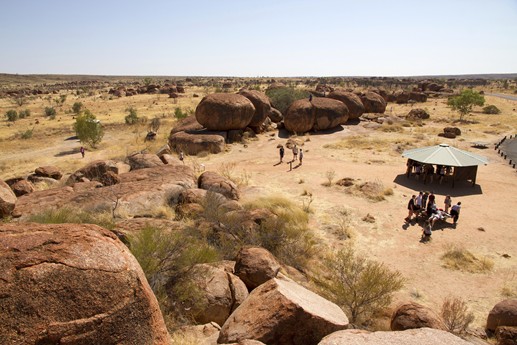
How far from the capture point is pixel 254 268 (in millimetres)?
6965

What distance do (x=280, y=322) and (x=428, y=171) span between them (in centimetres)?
1580

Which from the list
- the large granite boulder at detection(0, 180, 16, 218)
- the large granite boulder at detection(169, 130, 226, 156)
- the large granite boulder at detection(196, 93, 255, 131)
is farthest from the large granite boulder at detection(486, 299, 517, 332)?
the large granite boulder at detection(196, 93, 255, 131)

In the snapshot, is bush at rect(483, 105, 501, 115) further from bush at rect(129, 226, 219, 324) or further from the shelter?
bush at rect(129, 226, 219, 324)

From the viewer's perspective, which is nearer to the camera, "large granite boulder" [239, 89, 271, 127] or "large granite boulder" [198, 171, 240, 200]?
"large granite boulder" [198, 171, 240, 200]

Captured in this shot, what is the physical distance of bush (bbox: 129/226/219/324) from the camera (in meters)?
5.89

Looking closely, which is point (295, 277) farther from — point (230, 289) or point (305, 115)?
point (305, 115)

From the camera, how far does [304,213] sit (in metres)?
13.4

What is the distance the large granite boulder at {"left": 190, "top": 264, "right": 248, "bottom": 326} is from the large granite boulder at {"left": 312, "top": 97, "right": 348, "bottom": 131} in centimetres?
2395

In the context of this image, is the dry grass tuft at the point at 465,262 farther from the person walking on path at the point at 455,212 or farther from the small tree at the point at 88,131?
the small tree at the point at 88,131

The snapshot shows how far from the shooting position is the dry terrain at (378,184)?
10.0 m

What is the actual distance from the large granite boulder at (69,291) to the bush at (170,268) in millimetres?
1979

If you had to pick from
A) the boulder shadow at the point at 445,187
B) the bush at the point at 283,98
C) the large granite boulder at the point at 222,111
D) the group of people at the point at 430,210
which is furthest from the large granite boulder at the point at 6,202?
the bush at the point at 283,98

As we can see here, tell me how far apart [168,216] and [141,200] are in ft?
4.62

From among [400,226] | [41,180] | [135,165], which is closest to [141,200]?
[135,165]
